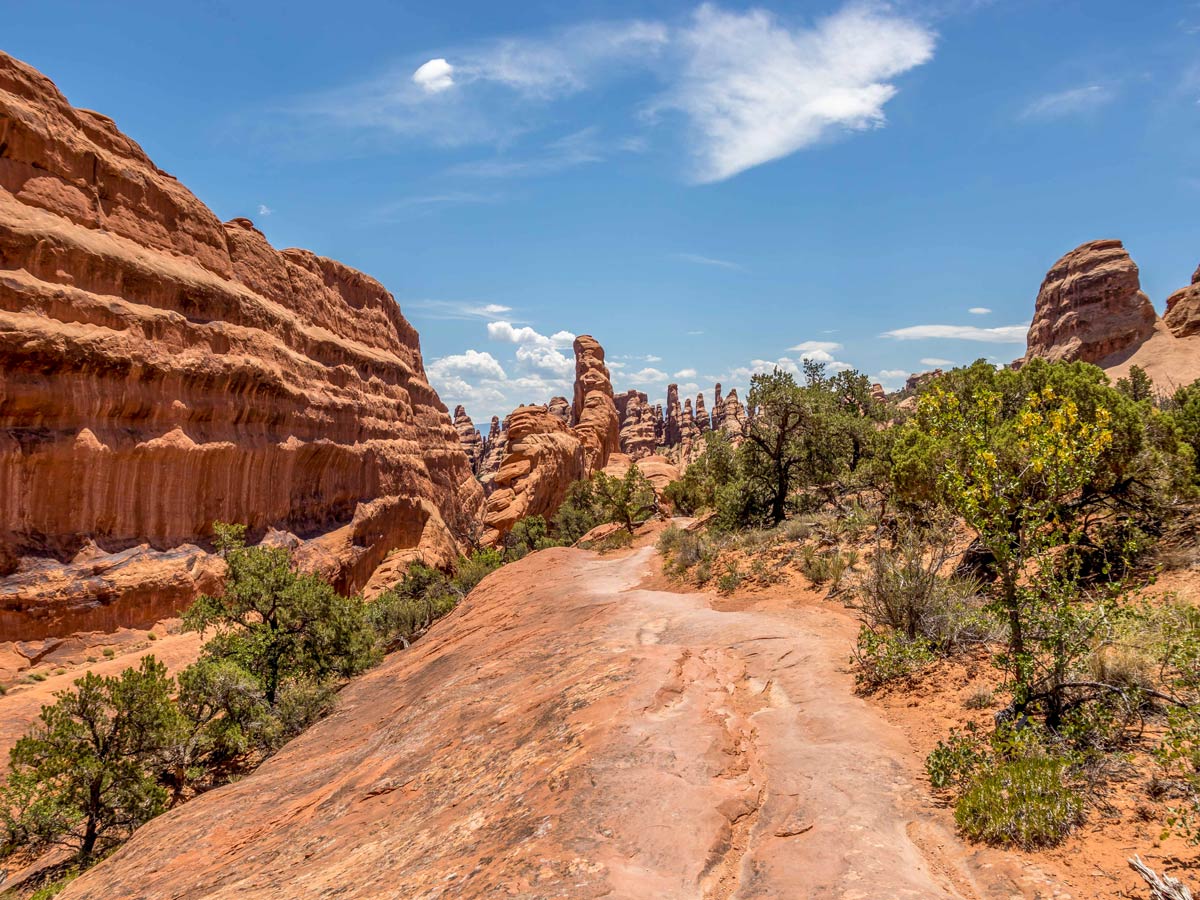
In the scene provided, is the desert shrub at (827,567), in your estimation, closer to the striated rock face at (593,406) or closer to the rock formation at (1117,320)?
the striated rock face at (593,406)

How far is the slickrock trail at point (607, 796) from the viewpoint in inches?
197

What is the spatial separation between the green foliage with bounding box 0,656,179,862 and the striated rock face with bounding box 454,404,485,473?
127307mm

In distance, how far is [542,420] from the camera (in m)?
61.4

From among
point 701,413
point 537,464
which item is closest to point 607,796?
point 537,464

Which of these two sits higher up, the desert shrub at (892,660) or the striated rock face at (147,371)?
the striated rock face at (147,371)

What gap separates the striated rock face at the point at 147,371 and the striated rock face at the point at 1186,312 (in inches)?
3544

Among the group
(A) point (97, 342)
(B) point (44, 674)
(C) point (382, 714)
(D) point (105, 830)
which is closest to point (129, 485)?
(A) point (97, 342)

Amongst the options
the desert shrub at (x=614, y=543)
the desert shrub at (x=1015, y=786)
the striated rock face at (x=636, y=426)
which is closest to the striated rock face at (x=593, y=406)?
the desert shrub at (x=614, y=543)

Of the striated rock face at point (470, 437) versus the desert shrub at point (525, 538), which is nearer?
the desert shrub at point (525, 538)

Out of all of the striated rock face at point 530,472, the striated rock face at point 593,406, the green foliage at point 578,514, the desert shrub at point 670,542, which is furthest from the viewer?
the striated rock face at point 593,406

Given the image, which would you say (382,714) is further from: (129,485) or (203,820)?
(129,485)

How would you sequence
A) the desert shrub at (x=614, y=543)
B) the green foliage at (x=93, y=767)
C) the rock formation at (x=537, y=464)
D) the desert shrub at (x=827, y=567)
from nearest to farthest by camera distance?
the green foliage at (x=93, y=767) → the desert shrub at (x=827, y=567) → the desert shrub at (x=614, y=543) → the rock formation at (x=537, y=464)

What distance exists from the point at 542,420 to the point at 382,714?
160 ft

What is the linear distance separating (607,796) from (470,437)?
144 metres
